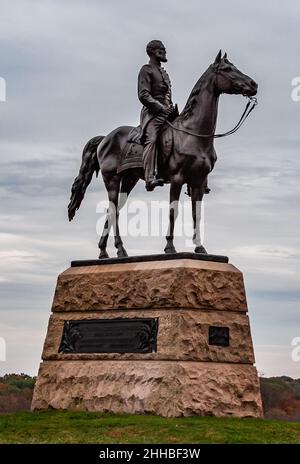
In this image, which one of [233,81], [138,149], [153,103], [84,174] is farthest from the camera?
[84,174]

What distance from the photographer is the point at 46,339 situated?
56.1 ft

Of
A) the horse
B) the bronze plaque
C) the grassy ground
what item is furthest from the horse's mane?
the grassy ground

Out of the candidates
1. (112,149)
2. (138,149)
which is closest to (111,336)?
(138,149)

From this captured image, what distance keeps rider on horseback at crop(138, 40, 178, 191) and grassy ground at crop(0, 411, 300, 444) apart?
3.92 meters

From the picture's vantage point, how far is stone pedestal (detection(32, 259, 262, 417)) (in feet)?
49.1

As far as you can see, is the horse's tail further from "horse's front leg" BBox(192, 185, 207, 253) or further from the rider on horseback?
"horse's front leg" BBox(192, 185, 207, 253)

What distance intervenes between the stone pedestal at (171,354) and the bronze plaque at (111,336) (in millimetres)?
77

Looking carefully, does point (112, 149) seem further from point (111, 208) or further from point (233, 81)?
point (233, 81)

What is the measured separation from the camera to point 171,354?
15.1m

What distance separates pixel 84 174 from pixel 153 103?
2.66 metres

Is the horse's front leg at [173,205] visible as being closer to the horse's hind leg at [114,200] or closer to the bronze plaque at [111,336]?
the bronze plaque at [111,336]

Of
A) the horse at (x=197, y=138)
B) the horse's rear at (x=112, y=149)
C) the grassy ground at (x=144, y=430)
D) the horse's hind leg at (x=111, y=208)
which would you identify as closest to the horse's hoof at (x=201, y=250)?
the horse at (x=197, y=138)

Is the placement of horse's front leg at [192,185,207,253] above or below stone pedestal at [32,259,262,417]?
above
